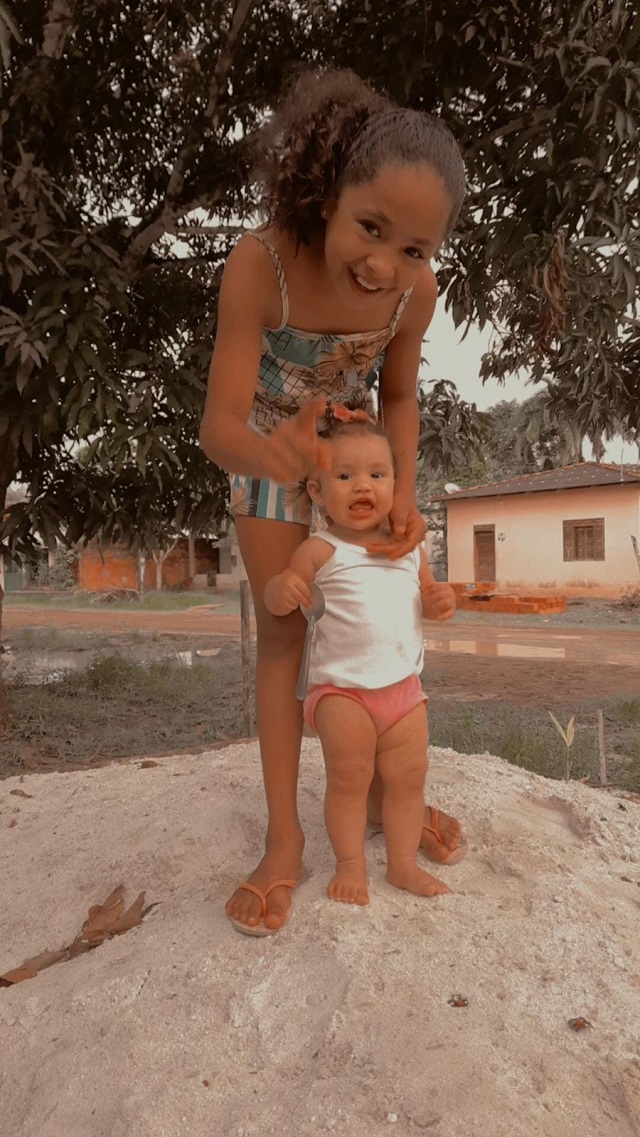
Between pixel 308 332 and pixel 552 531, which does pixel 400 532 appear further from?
pixel 552 531

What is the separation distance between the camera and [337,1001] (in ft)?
5.16

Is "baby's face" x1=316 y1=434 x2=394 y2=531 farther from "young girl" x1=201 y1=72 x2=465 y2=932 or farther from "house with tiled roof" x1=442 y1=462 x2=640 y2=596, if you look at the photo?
"house with tiled roof" x1=442 y1=462 x2=640 y2=596

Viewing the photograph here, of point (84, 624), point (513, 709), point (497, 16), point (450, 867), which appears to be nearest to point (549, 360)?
point (497, 16)

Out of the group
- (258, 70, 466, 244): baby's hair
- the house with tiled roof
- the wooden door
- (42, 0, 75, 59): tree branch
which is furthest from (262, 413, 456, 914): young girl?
the wooden door

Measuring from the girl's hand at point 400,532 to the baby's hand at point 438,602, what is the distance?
0.11m

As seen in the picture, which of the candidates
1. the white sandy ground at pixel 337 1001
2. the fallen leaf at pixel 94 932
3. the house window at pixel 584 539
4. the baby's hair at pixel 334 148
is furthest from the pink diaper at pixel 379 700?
the house window at pixel 584 539

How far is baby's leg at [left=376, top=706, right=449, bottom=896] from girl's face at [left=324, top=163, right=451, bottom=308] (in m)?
0.89

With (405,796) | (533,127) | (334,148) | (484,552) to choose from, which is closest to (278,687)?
(405,796)

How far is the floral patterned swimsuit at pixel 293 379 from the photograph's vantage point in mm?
1879

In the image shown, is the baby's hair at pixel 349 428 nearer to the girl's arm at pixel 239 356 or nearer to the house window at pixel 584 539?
the girl's arm at pixel 239 356

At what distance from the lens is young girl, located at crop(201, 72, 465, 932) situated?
1.61 meters

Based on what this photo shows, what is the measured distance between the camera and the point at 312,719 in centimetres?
184

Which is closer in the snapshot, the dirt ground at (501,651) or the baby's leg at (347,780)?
the baby's leg at (347,780)

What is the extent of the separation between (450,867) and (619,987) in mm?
499
